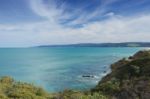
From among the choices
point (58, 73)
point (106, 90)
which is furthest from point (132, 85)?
point (58, 73)

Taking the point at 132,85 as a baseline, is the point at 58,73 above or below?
below

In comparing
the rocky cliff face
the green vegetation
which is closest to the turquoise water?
the rocky cliff face

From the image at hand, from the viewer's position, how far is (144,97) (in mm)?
17047

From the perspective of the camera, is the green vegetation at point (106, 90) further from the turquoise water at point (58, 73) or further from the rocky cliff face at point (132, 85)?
the turquoise water at point (58, 73)

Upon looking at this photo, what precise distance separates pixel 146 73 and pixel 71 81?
94.0 ft

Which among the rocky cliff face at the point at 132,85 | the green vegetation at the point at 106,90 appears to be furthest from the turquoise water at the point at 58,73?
the green vegetation at the point at 106,90

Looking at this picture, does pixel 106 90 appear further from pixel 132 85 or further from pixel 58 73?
pixel 58 73

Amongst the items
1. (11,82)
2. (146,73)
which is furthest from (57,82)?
(11,82)

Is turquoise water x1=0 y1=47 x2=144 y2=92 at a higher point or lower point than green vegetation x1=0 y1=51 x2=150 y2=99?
lower

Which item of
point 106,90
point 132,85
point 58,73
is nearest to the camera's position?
point 132,85

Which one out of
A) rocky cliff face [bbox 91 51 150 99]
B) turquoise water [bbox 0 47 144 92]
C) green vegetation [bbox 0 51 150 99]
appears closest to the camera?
green vegetation [bbox 0 51 150 99]

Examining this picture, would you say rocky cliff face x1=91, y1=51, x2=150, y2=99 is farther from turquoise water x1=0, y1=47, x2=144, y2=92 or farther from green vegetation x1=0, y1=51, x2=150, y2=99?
turquoise water x1=0, y1=47, x2=144, y2=92

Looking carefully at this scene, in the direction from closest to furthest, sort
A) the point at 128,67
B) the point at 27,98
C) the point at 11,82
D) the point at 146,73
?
1. the point at 27,98
2. the point at 11,82
3. the point at 146,73
4. the point at 128,67

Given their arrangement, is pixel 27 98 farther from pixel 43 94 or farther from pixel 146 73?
pixel 146 73
